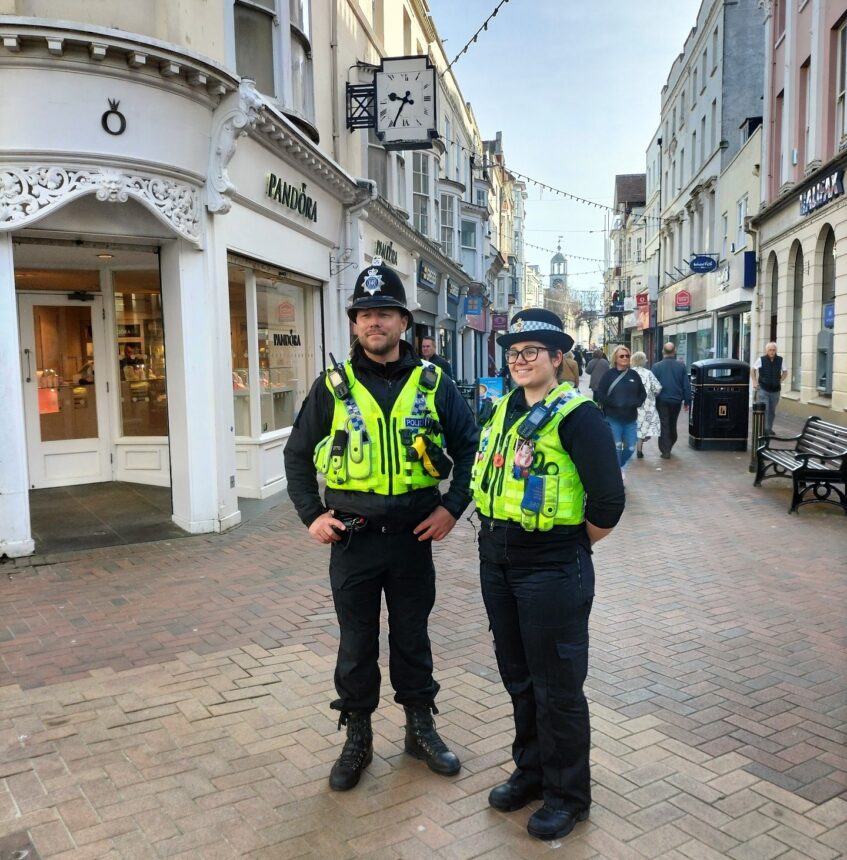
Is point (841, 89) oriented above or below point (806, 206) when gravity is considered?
above

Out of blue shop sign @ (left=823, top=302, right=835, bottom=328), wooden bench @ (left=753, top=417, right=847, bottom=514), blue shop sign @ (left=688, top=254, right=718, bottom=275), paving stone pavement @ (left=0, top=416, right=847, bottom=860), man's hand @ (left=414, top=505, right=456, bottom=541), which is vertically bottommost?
paving stone pavement @ (left=0, top=416, right=847, bottom=860)

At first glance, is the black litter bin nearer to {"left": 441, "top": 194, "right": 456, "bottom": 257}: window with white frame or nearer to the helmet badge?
the helmet badge

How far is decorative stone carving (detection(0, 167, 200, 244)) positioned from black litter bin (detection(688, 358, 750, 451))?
9404mm

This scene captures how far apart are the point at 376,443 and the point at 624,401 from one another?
23.9ft

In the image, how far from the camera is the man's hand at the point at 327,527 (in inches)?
128

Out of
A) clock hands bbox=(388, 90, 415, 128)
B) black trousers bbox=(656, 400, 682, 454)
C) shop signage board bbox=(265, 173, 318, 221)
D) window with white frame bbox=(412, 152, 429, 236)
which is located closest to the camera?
shop signage board bbox=(265, 173, 318, 221)

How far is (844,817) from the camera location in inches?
120

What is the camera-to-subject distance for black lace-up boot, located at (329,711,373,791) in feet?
10.8

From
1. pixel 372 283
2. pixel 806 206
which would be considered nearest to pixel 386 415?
pixel 372 283

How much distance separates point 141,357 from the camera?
10.3 meters

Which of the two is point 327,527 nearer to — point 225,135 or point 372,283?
point 372,283

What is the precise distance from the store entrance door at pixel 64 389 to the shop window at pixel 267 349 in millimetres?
1841

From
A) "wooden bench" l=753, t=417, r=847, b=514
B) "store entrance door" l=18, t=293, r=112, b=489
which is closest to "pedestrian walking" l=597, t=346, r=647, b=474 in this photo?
"wooden bench" l=753, t=417, r=847, b=514

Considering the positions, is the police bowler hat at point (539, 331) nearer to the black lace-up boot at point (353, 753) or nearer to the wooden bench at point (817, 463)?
the black lace-up boot at point (353, 753)
